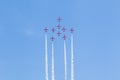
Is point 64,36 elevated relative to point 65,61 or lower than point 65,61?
elevated

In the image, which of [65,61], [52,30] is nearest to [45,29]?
[52,30]

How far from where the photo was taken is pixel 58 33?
86.4ft

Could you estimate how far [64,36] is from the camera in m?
26.1

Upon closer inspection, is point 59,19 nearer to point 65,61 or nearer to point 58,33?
point 58,33

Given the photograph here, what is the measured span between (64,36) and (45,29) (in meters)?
1.46

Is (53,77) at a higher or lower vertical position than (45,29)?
lower

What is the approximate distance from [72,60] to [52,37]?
85.3 inches

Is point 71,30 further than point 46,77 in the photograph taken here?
Yes

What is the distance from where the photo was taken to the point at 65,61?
25.8m

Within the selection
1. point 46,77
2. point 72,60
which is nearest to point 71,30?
point 72,60

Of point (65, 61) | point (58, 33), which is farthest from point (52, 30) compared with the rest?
point (65, 61)

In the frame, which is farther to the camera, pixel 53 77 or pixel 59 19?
pixel 59 19

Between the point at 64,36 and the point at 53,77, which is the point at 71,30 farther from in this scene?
the point at 53,77

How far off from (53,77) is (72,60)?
194 centimetres
